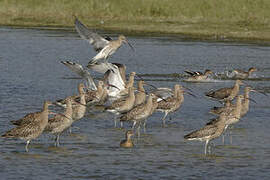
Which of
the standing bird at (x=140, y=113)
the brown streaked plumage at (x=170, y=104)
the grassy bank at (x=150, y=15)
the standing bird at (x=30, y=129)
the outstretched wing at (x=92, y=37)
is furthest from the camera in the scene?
the grassy bank at (x=150, y=15)

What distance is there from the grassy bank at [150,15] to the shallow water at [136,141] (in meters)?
13.4

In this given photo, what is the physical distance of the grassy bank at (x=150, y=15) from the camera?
44156 millimetres

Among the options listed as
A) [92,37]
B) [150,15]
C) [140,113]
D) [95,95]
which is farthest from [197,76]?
[150,15]

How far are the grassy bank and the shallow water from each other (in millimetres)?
13430

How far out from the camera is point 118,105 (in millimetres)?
16562

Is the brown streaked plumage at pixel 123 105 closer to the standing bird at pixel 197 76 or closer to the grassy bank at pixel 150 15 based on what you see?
the standing bird at pixel 197 76

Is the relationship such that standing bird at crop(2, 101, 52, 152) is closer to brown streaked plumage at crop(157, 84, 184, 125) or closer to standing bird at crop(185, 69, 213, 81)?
brown streaked plumage at crop(157, 84, 184, 125)

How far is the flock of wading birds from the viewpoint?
13.4m

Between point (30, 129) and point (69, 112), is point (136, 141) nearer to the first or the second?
point (69, 112)

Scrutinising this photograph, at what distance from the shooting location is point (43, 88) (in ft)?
70.6

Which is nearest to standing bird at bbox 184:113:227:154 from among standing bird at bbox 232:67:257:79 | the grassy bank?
standing bird at bbox 232:67:257:79

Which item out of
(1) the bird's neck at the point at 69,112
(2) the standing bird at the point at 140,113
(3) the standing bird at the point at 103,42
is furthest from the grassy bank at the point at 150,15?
(1) the bird's neck at the point at 69,112

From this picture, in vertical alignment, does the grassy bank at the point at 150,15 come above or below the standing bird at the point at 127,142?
above

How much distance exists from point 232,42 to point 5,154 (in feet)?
87.1
